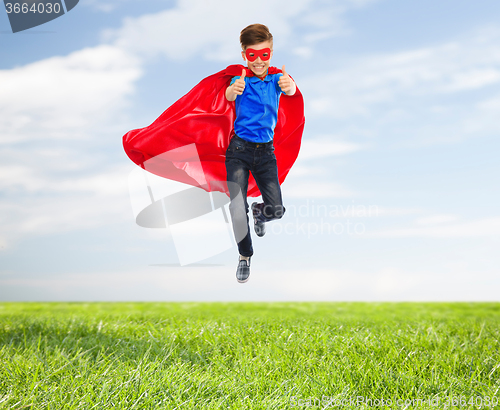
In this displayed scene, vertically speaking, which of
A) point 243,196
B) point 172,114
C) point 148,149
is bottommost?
point 243,196

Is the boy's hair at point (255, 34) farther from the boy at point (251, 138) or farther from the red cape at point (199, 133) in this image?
the red cape at point (199, 133)

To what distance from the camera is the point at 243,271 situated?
14.5 ft

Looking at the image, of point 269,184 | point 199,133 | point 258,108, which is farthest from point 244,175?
point 199,133

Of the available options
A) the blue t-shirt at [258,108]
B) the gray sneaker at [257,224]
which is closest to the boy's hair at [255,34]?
the blue t-shirt at [258,108]

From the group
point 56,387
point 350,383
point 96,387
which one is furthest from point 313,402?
point 56,387

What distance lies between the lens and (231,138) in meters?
4.57

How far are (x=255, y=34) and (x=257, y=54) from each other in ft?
0.56

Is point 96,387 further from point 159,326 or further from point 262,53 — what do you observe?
point 262,53

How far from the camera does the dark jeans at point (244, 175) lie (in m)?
4.34

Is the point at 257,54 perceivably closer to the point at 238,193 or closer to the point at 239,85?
the point at 239,85

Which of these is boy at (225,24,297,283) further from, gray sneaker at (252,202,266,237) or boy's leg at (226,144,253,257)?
Result: gray sneaker at (252,202,266,237)

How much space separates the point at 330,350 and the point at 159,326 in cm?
233

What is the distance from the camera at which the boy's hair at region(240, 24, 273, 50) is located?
3.98 m

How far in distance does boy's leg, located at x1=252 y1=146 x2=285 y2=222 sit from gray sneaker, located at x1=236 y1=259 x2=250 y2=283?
0.61m
